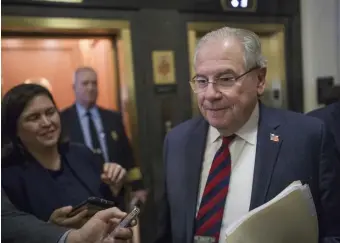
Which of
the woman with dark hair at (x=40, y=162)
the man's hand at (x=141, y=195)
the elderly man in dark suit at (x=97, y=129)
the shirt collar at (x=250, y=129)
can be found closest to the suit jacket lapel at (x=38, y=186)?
the woman with dark hair at (x=40, y=162)

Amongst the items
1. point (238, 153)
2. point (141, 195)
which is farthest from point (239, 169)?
point (141, 195)

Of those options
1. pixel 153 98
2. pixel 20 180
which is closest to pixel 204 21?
pixel 153 98

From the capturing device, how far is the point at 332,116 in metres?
1.11

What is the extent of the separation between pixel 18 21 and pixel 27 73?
0.38ft

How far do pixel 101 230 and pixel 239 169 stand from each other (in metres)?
0.34

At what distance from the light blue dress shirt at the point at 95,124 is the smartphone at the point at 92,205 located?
0.11m

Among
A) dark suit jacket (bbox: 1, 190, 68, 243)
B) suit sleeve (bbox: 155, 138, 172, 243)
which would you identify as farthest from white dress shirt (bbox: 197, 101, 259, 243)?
dark suit jacket (bbox: 1, 190, 68, 243)

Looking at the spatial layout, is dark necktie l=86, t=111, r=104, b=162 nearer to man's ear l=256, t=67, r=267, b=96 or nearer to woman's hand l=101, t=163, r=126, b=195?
woman's hand l=101, t=163, r=126, b=195

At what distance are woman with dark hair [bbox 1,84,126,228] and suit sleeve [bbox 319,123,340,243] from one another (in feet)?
1.69

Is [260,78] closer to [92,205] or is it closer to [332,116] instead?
[332,116]

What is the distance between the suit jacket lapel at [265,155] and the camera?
0.91m

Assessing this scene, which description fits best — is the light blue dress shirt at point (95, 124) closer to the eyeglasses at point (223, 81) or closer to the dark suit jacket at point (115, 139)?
the dark suit jacket at point (115, 139)

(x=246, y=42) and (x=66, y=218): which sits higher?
(x=246, y=42)

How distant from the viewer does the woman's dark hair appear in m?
0.88
